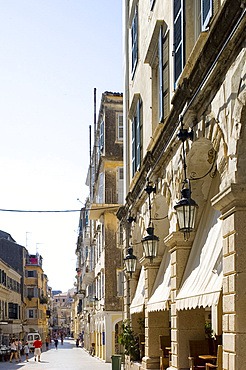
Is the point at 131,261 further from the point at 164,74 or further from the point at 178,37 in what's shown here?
the point at 178,37

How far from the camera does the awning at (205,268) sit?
10.1 m

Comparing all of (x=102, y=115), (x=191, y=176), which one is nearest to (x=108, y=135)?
(x=102, y=115)

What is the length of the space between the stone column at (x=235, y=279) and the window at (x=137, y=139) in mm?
11150

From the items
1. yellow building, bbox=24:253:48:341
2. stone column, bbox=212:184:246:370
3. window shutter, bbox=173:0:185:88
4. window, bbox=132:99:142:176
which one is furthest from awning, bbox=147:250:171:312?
yellow building, bbox=24:253:48:341

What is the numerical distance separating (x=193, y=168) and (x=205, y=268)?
2.30 metres

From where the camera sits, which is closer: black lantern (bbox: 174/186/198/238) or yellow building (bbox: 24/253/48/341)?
black lantern (bbox: 174/186/198/238)

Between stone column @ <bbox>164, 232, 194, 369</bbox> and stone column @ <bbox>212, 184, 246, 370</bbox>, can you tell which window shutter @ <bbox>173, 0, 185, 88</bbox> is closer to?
stone column @ <bbox>164, 232, 194, 369</bbox>

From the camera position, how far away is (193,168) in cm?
1241

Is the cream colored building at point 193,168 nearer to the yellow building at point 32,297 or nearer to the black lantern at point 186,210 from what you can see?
the black lantern at point 186,210

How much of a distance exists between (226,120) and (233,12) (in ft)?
5.45

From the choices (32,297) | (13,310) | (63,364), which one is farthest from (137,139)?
(32,297)

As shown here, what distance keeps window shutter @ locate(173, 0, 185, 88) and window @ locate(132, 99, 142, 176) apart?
6.55 metres

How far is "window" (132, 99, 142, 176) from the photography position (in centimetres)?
1997


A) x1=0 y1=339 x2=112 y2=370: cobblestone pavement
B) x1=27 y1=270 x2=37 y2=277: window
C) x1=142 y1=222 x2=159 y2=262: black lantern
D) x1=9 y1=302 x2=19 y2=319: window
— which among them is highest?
x1=142 y1=222 x2=159 y2=262: black lantern
